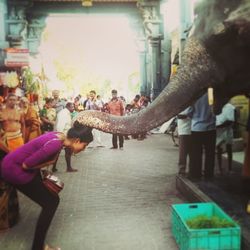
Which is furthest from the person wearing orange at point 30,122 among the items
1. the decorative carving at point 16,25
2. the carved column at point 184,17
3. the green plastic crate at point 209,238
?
the decorative carving at point 16,25

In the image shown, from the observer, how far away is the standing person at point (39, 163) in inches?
178

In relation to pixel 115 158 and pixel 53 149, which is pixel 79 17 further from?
pixel 53 149

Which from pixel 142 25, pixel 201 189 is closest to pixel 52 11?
pixel 142 25

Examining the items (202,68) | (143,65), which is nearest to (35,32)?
(143,65)

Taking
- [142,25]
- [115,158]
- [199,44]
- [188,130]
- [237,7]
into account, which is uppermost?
[142,25]

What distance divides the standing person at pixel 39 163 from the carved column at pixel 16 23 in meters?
18.7

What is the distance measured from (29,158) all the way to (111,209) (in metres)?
2.61

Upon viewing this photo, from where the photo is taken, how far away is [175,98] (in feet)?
12.3

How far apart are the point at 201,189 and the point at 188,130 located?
5.62 ft

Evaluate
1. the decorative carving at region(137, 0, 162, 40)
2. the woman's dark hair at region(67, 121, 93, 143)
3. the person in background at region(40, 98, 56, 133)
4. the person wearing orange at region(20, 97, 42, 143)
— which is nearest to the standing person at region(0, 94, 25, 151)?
the person wearing orange at region(20, 97, 42, 143)

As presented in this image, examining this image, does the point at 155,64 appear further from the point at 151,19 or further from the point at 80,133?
the point at 80,133

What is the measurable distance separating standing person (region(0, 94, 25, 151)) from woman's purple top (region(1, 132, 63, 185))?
9.20 feet

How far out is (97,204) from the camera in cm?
718

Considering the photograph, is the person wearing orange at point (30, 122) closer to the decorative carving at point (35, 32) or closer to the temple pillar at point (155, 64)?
the temple pillar at point (155, 64)
